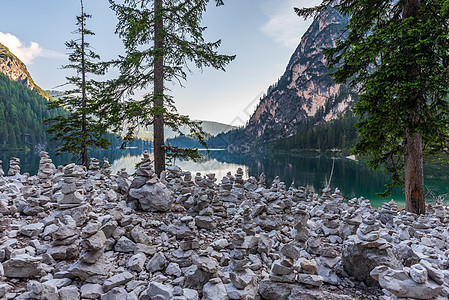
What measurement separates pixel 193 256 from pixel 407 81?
10045 mm

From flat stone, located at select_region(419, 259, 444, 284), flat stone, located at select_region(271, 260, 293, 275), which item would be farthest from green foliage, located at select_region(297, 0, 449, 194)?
flat stone, located at select_region(271, 260, 293, 275)

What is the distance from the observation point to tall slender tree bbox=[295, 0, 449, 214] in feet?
24.6

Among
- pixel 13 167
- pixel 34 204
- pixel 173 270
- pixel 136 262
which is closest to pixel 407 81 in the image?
pixel 173 270

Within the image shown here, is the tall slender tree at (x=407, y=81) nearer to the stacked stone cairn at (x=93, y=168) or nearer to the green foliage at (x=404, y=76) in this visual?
the green foliage at (x=404, y=76)

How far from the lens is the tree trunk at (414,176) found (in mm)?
8836

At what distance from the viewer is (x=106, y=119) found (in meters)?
11.3

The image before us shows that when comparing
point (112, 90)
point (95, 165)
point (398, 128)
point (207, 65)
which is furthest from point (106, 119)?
point (398, 128)

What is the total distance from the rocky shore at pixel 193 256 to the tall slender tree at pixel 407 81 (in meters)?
3.47

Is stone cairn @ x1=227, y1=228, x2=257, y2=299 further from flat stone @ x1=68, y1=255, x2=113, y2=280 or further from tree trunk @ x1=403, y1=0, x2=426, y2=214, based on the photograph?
tree trunk @ x1=403, y1=0, x2=426, y2=214

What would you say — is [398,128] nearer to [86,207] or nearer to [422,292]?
[422,292]

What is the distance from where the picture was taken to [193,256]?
13.2 ft

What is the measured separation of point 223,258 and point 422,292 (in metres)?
3.16

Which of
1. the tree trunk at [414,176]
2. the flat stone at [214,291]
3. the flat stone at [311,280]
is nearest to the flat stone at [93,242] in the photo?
the flat stone at [214,291]

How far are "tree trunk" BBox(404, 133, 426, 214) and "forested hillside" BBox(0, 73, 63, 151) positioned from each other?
115 meters
